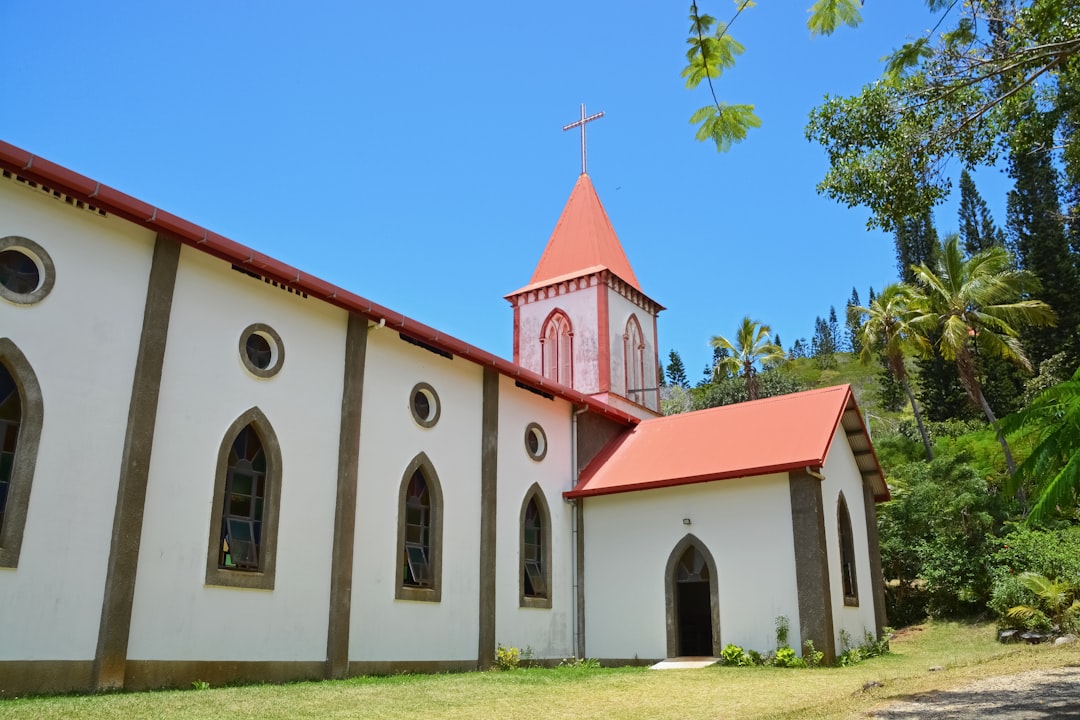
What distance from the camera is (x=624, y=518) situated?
18.3 metres

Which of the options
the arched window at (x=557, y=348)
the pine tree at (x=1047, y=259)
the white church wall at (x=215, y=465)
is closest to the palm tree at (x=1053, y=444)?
the white church wall at (x=215, y=465)

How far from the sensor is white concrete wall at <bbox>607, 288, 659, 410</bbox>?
25469 millimetres

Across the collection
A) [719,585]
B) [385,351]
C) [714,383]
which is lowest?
[719,585]

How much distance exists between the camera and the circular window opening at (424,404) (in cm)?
1520

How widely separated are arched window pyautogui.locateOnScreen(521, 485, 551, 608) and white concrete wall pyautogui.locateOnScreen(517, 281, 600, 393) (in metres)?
7.42

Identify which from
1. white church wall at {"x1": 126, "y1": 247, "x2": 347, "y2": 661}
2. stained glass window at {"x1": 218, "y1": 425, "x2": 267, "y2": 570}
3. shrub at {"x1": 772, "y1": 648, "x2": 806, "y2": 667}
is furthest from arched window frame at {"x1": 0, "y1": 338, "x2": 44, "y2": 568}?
shrub at {"x1": 772, "y1": 648, "x2": 806, "y2": 667}

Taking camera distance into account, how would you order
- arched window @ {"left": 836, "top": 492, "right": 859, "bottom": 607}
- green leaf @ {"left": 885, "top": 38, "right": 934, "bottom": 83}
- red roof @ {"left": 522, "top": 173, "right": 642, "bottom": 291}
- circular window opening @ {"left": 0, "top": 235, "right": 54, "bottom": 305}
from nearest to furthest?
green leaf @ {"left": 885, "top": 38, "right": 934, "bottom": 83} → circular window opening @ {"left": 0, "top": 235, "right": 54, "bottom": 305} → arched window @ {"left": 836, "top": 492, "right": 859, "bottom": 607} → red roof @ {"left": 522, "top": 173, "right": 642, "bottom": 291}

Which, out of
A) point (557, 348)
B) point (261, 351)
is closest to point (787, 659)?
point (261, 351)

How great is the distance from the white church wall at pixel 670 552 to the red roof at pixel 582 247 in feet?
32.0

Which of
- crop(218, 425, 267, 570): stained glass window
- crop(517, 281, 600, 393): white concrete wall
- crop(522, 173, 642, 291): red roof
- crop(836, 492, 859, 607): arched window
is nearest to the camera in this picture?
crop(218, 425, 267, 570): stained glass window

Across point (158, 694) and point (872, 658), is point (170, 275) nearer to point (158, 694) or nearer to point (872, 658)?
point (158, 694)

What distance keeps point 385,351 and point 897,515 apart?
1554 cm

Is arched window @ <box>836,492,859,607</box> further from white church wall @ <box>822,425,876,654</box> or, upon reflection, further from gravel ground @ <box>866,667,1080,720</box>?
gravel ground @ <box>866,667,1080,720</box>

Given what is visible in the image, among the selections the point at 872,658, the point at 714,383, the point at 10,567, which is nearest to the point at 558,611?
the point at 872,658
